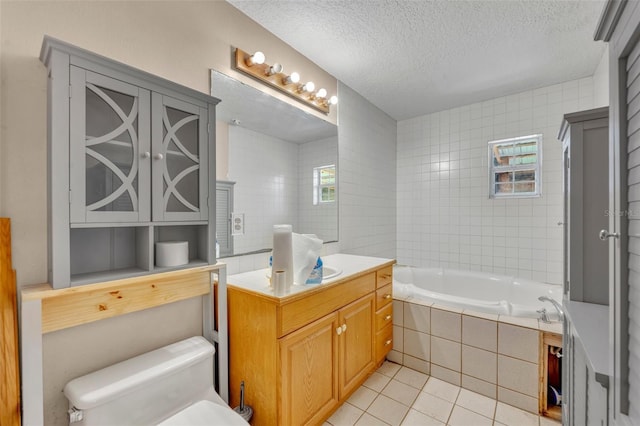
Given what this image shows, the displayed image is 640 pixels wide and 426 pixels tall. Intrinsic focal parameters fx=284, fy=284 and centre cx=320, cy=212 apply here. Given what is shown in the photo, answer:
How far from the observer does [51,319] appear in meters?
1.03

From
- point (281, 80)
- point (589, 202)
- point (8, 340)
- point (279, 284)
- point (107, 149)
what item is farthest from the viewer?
point (281, 80)

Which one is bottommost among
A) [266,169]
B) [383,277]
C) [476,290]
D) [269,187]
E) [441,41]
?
[476,290]

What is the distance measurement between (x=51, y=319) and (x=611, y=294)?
1.73 meters

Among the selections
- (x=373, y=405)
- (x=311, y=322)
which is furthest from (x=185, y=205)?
(x=373, y=405)

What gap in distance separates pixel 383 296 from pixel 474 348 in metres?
0.67

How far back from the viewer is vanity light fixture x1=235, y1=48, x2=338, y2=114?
1742mm

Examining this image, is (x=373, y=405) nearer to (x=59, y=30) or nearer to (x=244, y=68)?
(x=244, y=68)

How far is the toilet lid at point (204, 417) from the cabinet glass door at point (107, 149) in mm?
778

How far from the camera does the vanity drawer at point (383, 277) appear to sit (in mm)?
2016

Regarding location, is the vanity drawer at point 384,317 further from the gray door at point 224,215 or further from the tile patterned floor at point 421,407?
the gray door at point 224,215

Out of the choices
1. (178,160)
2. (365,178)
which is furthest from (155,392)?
(365,178)

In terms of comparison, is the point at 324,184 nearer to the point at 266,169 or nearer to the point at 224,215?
the point at 266,169

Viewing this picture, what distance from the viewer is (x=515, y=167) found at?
9.92ft

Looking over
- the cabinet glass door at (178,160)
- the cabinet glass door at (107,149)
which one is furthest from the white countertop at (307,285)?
the cabinet glass door at (107,149)
